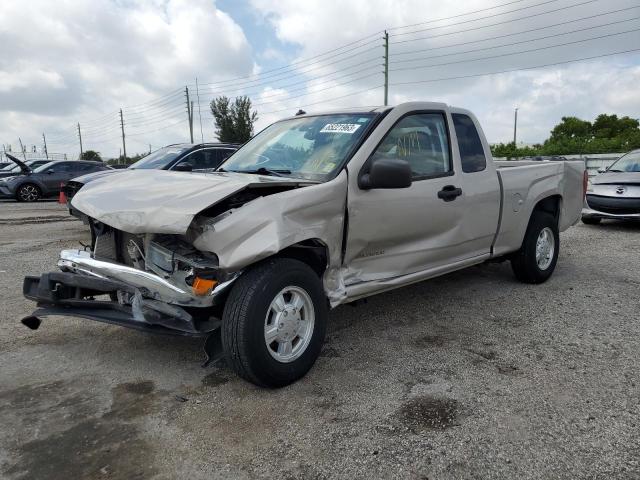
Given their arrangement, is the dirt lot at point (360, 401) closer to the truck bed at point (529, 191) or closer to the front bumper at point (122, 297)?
the front bumper at point (122, 297)

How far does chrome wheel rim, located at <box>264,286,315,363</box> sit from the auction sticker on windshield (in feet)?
4.69

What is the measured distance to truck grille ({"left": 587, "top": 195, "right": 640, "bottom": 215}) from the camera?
9273mm

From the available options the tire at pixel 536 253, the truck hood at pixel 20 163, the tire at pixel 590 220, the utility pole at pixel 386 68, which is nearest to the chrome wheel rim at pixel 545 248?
the tire at pixel 536 253

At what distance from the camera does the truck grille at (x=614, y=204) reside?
9273mm

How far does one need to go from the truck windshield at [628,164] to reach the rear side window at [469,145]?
6.80 metres

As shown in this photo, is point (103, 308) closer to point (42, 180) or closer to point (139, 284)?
point (139, 284)

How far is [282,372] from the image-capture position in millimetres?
3195

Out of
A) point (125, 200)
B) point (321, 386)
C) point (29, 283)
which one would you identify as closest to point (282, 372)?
point (321, 386)

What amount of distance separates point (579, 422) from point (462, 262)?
210 centimetres

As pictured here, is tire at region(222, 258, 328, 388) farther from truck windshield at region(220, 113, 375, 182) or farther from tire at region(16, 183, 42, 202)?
tire at region(16, 183, 42, 202)

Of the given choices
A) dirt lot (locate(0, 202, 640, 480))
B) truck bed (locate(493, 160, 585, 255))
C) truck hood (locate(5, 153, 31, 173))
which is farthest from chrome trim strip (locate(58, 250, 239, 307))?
truck hood (locate(5, 153, 31, 173))

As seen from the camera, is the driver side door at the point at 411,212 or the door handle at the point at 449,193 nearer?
the driver side door at the point at 411,212

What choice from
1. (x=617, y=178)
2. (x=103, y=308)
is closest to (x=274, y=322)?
(x=103, y=308)

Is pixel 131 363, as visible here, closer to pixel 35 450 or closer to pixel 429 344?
pixel 35 450
